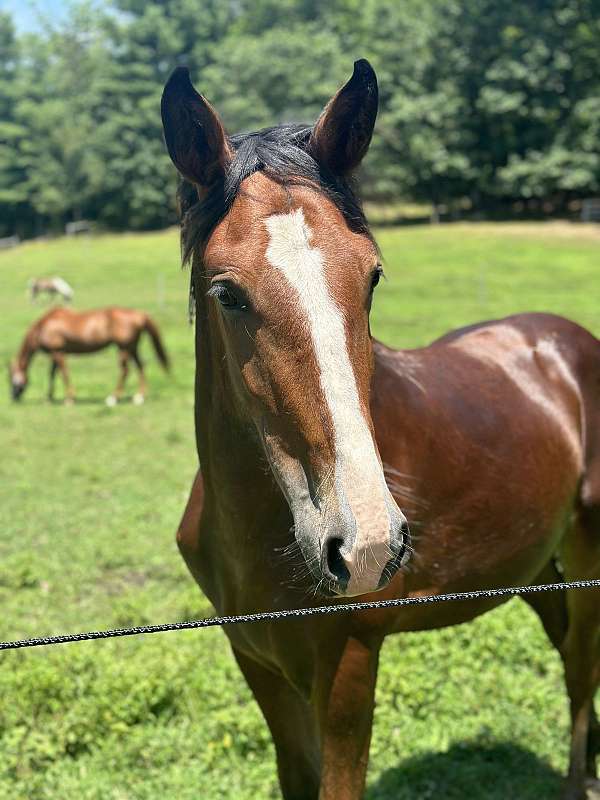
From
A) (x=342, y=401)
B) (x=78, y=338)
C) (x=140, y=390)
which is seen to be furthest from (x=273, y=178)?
(x=78, y=338)

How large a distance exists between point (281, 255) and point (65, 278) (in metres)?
34.4

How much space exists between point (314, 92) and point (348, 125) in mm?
43919

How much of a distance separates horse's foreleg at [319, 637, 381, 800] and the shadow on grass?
1.22m

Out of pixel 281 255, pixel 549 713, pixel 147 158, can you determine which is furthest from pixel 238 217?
pixel 147 158

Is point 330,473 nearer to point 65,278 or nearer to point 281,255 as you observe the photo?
point 281,255

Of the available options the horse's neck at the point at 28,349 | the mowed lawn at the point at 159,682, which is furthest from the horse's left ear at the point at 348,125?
the horse's neck at the point at 28,349

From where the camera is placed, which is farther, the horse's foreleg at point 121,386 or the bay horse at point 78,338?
the bay horse at point 78,338

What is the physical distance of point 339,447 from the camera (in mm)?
1640

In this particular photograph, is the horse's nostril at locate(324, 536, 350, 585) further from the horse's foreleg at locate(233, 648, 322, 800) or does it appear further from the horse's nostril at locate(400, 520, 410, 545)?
the horse's foreleg at locate(233, 648, 322, 800)

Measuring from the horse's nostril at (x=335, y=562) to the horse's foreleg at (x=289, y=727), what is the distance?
118 centimetres

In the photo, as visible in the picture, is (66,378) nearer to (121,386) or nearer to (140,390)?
(121,386)

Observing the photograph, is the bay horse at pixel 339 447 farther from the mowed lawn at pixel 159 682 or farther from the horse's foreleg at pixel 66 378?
the horse's foreleg at pixel 66 378

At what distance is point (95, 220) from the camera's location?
54406 mm

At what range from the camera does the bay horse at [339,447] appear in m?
1.72
